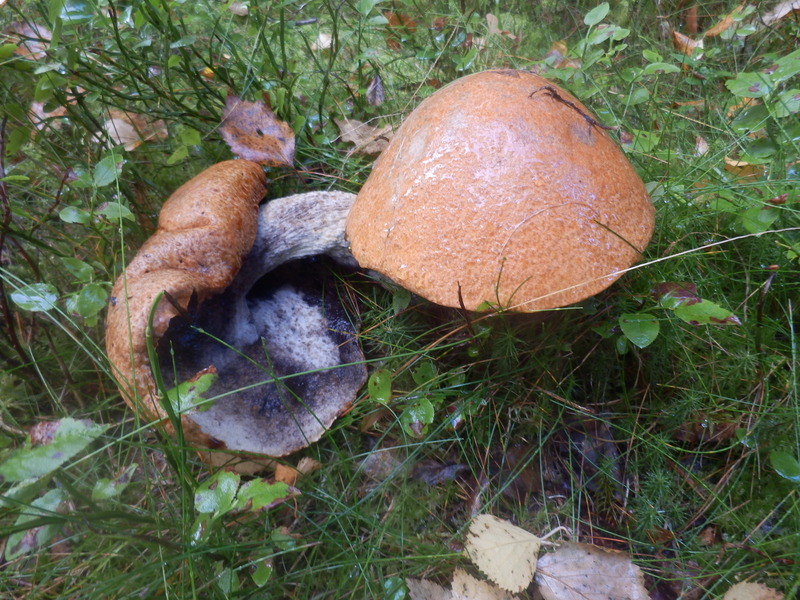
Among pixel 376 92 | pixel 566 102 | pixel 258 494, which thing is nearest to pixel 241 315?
pixel 258 494

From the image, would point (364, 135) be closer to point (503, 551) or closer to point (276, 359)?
point (276, 359)

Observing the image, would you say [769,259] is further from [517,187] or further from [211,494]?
[211,494]

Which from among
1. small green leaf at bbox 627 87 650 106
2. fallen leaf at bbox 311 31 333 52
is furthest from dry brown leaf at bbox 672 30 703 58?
fallen leaf at bbox 311 31 333 52

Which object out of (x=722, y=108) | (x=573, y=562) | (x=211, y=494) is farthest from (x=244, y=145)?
(x=722, y=108)

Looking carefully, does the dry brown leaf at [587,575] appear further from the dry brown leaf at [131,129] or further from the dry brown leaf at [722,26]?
the dry brown leaf at [722,26]

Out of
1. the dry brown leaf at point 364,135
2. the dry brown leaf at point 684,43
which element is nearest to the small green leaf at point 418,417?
the dry brown leaf at point 364,135

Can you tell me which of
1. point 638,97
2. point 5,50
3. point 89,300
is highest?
point 5,50

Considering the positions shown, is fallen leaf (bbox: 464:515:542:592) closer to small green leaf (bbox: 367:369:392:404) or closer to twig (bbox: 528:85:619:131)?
small green leaf (bbox: 367:369:392:404)
